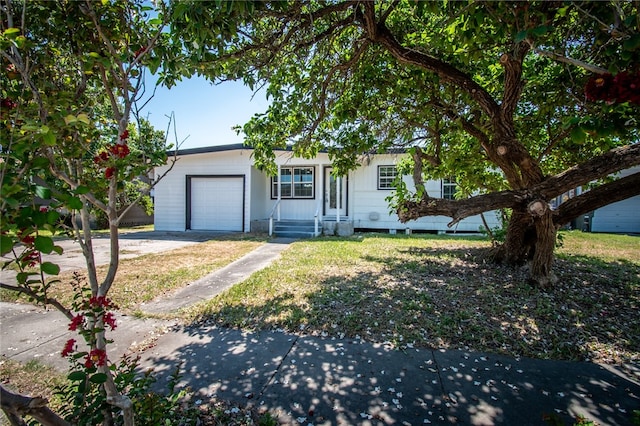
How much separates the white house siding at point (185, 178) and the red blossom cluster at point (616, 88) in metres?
12.4

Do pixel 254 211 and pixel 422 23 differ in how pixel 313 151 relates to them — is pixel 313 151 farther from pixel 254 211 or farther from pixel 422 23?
pixel 254 211

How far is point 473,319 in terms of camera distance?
3779 millimetres

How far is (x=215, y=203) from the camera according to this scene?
13977 mm

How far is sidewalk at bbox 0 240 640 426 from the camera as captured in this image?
7.32ft

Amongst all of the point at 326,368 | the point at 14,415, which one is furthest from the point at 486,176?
the point at 14,415

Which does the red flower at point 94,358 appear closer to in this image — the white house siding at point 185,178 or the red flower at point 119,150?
the red flower at point 119,150

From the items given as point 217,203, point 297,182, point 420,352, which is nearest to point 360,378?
point 420,352

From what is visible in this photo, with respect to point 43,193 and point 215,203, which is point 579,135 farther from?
point 215,203

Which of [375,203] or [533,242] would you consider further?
[375,203]

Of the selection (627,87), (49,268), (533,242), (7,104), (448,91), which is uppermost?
(448,91)

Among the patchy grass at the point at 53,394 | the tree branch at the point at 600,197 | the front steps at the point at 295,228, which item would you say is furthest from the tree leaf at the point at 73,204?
the front steps at the point at 295,228

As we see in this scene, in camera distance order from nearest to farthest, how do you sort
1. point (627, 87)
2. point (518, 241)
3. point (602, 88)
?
point (627, 87)
point (602, 88)
point (518, 241)

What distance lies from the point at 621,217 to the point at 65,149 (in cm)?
2069

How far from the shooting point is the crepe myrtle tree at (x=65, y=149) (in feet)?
3.77
